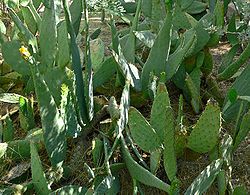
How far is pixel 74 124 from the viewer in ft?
4.51

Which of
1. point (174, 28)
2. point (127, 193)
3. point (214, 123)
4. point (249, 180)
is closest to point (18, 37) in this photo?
point (174, 28)

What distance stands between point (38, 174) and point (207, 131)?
2.20 feet

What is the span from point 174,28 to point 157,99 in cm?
90

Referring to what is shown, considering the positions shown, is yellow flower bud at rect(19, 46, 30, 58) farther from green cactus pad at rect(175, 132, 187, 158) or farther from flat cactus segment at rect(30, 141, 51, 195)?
green cactus pad at rect(175, 132, 187, 158)

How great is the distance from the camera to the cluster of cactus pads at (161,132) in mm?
1203

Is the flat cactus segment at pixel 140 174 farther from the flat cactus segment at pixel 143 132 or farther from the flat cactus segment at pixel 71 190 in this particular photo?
the flat cactus segment at pixel 71 190

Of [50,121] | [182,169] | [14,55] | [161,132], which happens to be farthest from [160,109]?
[14,55]

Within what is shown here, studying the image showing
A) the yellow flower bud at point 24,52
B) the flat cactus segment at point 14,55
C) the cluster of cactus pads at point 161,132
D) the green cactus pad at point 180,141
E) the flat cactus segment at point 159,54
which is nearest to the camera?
the yellow flower bud at point 24,52

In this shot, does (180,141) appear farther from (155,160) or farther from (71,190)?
(71,190)

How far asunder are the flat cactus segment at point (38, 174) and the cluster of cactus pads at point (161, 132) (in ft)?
1.28

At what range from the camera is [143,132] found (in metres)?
1.32

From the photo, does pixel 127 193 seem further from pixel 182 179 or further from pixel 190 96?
pixel 190 96

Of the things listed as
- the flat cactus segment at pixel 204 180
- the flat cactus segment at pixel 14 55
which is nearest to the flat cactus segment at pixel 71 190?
the flat cactus segment at pixel 204 180

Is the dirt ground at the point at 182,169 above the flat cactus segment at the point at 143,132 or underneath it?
underneath
